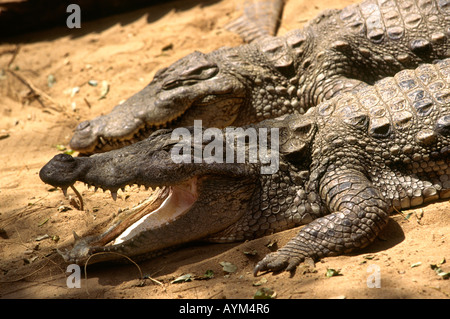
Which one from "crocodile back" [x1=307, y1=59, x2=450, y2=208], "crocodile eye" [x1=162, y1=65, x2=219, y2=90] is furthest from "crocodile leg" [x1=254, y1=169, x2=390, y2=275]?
"crocodile eye" [x1=162, y1=65, x2=219, y2=90]

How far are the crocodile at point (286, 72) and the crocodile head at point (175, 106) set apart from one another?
0.04 feet

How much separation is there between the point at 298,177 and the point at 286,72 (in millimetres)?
2103

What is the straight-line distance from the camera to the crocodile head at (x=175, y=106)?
18.7ft

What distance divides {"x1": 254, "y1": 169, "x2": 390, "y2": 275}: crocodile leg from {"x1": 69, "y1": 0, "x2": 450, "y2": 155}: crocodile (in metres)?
1.95

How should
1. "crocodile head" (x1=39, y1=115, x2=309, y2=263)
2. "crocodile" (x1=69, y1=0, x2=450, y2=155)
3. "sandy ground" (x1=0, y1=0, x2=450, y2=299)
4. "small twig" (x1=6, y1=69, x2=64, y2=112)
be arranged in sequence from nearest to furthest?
"sandy ground" (x1=0, y1=0, x2=450, y2=299)
"crocodile head" (x1=39, y1=115, x2=309, y2=263)
"crocodile" (x1=69, y1=0, x2=450, y2=155)
"small twig" (x1=6, y1=69, x2=64, y2=112)

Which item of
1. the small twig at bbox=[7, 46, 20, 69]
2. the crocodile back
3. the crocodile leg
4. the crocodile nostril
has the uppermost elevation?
the small twig at bbox=[7, 46, 20, 69]

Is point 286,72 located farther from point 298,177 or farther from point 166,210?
point 166,210

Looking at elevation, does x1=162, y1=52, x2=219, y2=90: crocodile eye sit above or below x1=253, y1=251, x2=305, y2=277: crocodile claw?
above

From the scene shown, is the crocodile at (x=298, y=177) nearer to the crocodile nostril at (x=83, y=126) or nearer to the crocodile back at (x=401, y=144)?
the crocodile back at (x=401, y=144)

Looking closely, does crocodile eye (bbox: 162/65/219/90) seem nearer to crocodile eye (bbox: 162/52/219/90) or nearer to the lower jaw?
crocodile eye (bbox: 162/52/219/90)

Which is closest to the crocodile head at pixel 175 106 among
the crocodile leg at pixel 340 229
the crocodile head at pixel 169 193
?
the crocodile head at pixel 169 193

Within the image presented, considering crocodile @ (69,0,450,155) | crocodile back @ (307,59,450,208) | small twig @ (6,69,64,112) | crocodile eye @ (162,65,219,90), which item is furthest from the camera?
small twig @ (6,69,64,112)

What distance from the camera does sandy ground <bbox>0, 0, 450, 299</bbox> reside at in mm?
3414

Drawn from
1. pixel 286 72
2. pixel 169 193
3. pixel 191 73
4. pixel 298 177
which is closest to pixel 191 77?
pixel 191 73
